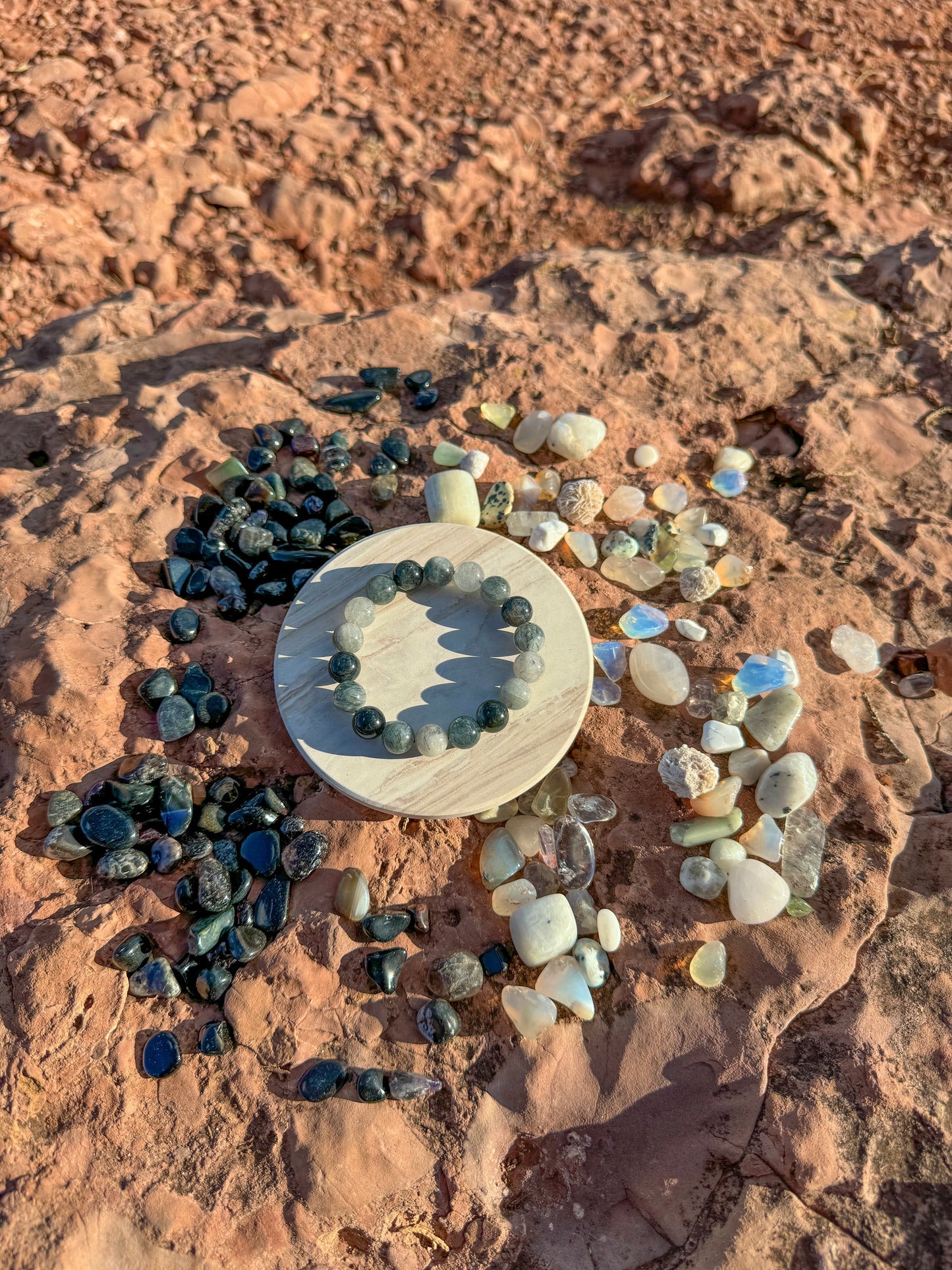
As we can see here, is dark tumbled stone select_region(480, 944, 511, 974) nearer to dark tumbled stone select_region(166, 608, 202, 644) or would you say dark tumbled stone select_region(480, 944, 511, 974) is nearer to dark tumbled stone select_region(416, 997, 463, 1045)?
dark tumbled stone select_region(416, 997, 463, 1045)

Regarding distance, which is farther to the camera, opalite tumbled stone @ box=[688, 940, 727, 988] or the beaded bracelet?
the beaded bracelet

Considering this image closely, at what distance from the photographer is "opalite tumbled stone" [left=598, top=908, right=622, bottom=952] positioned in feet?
6.54

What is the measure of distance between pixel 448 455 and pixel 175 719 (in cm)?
131

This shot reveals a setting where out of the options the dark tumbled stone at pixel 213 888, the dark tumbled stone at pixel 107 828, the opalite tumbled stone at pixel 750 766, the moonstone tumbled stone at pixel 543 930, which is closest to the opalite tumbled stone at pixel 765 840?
the opalite tumbled stone at pixel 750 766

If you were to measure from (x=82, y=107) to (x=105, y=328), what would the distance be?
4.70ft

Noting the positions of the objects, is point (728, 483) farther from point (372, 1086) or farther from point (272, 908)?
point (372, 1086)

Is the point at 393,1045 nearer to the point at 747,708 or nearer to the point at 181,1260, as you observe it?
the point at 181,1260

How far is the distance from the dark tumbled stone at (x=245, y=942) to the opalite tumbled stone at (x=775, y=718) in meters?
1.45

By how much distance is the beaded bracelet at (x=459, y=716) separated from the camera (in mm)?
2152

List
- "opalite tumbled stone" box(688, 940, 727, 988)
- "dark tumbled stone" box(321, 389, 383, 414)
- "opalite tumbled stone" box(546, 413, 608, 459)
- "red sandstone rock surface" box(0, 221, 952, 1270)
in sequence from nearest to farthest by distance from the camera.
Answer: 1. "red sandstone rock surface" box(0, 221, 952, 1270)
2. "opalite tumbled stone" box(688, 940, 727, 988)
3. "opalite tumbled stone" box(546, 413, 608, 459)
4. "dark tumbled stone" box(321, 389, 383, 414)

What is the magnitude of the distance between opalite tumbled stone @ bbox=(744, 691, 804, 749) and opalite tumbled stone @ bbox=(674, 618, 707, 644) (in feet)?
0.89

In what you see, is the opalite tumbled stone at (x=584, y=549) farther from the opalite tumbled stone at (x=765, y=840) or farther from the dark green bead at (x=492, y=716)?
the opalite tumbled stone at (x=765, y=840)

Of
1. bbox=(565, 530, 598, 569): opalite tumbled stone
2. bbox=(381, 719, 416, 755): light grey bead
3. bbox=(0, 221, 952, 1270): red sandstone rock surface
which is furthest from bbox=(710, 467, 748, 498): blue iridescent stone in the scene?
bbox=(381, 719, 416, 755): light grey bead

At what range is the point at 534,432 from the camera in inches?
113
